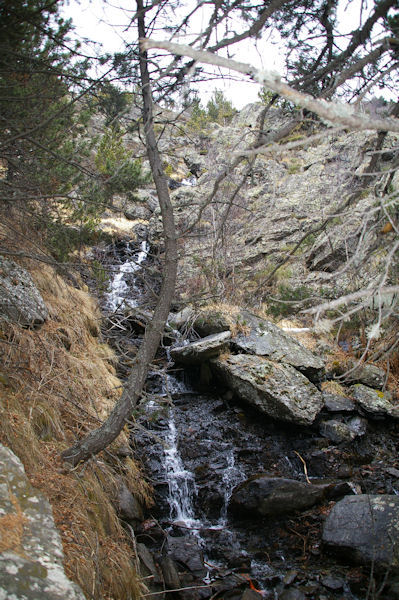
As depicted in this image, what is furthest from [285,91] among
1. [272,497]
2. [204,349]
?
[204,349]

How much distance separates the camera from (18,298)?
4641 mm

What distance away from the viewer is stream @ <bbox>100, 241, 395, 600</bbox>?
12.7ft

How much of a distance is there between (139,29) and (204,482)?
5.47 metres

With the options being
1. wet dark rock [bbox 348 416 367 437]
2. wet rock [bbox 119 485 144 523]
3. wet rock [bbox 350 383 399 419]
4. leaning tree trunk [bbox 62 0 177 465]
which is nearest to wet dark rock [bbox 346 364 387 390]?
wet rock [bbox 350 383 399 419]

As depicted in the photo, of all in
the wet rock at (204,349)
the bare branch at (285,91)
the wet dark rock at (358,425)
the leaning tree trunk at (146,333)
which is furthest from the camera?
the wet rock at (204,349)

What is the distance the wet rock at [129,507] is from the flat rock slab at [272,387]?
9.78 feet

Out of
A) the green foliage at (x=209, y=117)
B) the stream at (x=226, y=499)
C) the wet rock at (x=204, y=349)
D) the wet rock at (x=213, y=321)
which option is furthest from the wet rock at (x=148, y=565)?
the green foliage at (x=209, y=117)

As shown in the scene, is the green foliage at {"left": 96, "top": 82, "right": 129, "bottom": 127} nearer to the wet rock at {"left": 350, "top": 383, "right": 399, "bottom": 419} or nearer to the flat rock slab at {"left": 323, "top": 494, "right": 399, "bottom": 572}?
the flat rock slab at {"left": 323, "top": 494, "right": 399, "bottom": 572}

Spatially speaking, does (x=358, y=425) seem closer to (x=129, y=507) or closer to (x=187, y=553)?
(x=187, y=553)

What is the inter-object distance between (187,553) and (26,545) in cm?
295

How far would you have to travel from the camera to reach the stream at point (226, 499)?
3869 millimetres

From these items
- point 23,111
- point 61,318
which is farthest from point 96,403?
point 23,111

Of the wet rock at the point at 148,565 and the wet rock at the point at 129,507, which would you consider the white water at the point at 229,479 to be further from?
the wet rock at the point at 148,565

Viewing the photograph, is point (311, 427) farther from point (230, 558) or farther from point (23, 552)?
point (23, 552)
